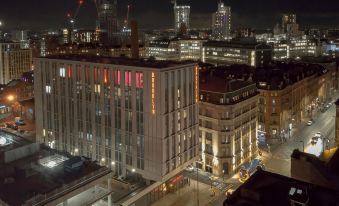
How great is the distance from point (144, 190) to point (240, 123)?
88.4ft

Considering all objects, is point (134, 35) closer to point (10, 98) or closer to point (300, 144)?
point (10, 98)

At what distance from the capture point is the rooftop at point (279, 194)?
39.0 meters

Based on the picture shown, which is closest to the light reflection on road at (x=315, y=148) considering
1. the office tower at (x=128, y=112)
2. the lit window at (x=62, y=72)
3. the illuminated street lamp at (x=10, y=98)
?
the office tower at (x=128, y=112)

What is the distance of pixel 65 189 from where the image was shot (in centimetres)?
4131

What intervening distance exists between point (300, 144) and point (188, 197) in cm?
4072

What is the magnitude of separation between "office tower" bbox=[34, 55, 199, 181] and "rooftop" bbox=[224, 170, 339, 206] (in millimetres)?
25392

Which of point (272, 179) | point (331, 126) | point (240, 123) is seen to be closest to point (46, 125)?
point (240, 123)

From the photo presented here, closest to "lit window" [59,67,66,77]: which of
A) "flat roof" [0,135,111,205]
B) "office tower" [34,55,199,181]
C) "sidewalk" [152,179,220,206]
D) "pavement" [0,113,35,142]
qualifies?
"office tower" [34,55,199,181]

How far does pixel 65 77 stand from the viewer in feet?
254

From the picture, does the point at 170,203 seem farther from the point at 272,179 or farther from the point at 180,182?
the point at 272,179

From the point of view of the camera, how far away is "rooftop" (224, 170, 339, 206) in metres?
39.0

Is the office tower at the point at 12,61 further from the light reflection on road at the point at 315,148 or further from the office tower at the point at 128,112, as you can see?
the light reflection on road at the point at 315,148

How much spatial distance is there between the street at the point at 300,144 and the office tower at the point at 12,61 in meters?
121

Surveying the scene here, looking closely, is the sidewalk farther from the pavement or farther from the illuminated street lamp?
the illuminated street lamp
